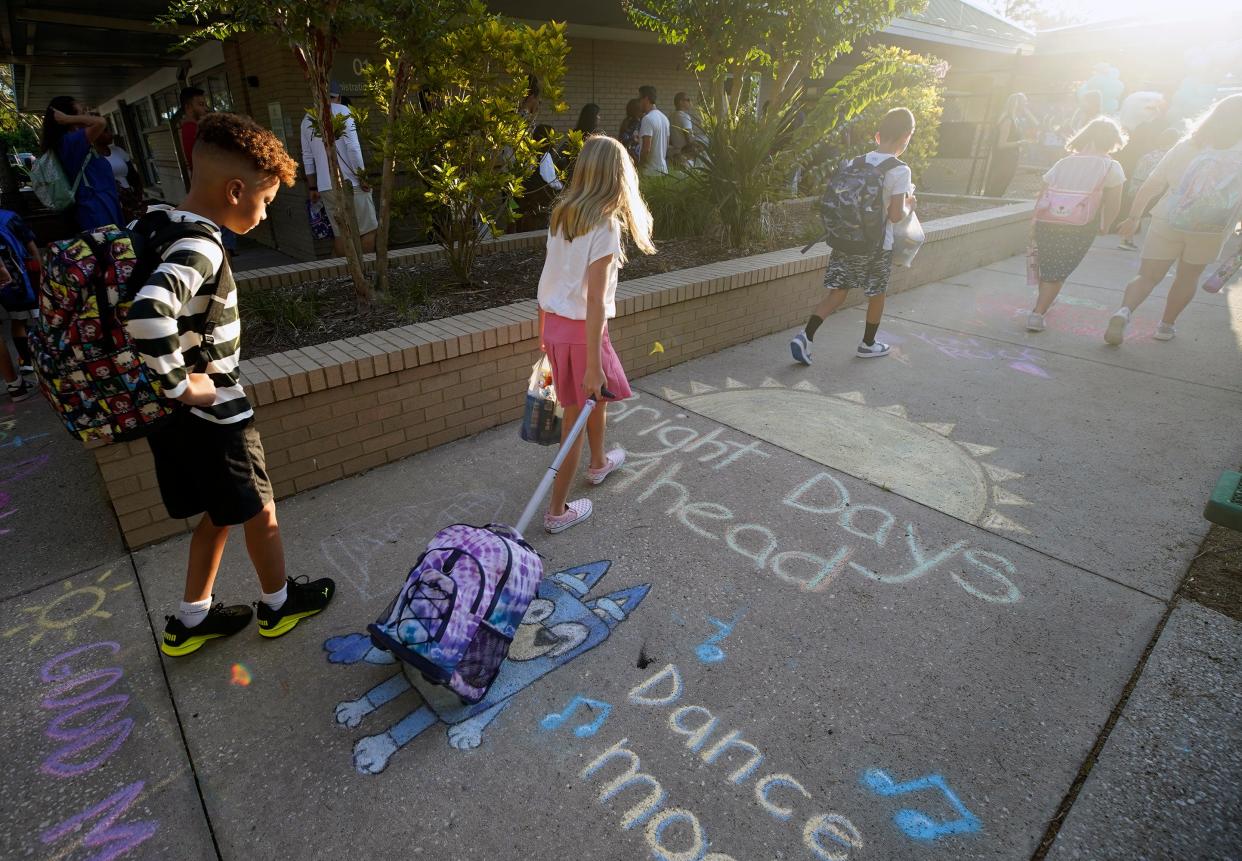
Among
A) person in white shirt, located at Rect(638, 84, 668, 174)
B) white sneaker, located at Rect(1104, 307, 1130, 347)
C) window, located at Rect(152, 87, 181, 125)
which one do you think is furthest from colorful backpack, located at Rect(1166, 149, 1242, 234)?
window, located at Rect(152, 87, 181, 125)

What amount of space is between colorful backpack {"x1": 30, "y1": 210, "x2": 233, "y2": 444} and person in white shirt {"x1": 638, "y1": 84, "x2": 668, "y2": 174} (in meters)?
7.18

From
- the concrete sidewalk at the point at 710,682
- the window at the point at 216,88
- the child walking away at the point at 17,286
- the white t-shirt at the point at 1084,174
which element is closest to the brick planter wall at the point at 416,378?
the concrete sidewalk at the point at 710,682

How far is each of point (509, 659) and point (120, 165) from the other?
30.8ft

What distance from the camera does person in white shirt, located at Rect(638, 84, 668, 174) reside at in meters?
8.30

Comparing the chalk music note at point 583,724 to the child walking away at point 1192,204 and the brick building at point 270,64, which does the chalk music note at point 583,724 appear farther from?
the child walking away at point 1192,204

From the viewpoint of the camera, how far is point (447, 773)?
6.23ft

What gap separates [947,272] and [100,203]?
840 centimetres

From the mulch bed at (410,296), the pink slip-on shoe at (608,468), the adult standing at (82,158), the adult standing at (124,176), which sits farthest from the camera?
the adult standing at (124,176)

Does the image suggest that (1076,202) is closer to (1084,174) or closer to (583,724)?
(1084,174)

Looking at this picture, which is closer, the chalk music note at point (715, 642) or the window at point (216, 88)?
the chalk music note at point (715, 642)

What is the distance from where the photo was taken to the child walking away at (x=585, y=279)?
2545 mm

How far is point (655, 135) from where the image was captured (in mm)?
8359

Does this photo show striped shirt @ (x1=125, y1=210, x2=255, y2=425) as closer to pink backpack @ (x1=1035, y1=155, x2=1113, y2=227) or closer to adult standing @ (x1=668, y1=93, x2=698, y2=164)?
adult standing @ (x1=668, y1=93, x2=698, y2=164)

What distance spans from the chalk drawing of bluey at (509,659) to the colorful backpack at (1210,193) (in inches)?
201
